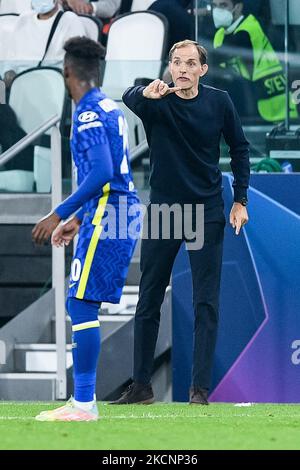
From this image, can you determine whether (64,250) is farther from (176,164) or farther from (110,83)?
(176,164)

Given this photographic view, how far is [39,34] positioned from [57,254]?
2.16 m

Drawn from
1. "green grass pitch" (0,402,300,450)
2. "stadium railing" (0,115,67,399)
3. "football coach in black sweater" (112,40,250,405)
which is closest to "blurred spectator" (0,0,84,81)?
"stadium railing" (0,115,67,399)

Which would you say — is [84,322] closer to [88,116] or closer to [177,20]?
[88,116]

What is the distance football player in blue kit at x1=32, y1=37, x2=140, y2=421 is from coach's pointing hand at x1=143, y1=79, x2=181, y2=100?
74 cm

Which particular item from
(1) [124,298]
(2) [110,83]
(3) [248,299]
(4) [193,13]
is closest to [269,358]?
(3) [248,299]

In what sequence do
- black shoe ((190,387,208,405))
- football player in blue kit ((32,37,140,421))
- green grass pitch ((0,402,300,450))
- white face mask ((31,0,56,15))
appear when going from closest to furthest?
green grass pitch ((0,402,300,450)), football player in blue kit ((32,37,140,421)), black shoe ((190,387,208,405)), white face mask ((31,0,56,15))

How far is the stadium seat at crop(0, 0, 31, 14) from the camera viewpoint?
35.7 ft

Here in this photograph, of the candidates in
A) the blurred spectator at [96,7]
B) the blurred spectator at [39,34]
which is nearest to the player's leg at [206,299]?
the blurred spectator at [39,34]

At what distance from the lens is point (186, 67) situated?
718cm

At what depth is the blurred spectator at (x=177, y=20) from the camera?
9.90m

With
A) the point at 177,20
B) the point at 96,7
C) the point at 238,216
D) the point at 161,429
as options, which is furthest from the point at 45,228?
the point at 96,7

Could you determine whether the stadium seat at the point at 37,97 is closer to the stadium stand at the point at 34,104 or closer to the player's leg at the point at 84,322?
the stadium stand at the point at 34,104

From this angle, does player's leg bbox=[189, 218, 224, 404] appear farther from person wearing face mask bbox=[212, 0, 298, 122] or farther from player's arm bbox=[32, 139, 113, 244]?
person wearing face mask bbox=[212, 0, 298, 122]

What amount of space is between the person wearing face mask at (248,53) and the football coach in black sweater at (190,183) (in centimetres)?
168
